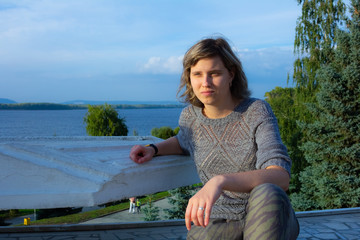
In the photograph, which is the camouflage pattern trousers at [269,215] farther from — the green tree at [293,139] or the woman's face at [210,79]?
the green tree at [293,139]

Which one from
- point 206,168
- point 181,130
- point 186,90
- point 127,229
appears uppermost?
point 186,90

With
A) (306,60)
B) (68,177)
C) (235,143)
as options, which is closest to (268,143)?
(235,143)

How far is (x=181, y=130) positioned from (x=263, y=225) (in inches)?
34.9

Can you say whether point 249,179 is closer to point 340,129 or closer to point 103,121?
point 340,129

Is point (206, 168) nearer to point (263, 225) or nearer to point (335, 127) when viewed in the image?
point (263, 225)

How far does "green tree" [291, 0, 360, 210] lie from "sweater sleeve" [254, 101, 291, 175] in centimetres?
690

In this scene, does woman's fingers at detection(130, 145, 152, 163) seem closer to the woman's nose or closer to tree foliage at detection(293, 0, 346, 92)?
the woman's nose

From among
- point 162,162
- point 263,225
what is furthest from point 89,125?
point 263,225

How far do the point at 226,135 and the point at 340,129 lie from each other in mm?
7056

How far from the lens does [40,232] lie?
3523 mm

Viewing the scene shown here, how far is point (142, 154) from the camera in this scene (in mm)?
2123

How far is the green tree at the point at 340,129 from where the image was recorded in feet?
26.3

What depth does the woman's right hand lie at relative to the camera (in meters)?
2.05

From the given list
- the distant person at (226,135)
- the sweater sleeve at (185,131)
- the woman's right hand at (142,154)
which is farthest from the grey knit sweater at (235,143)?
the woman's right hand at (142,154)
